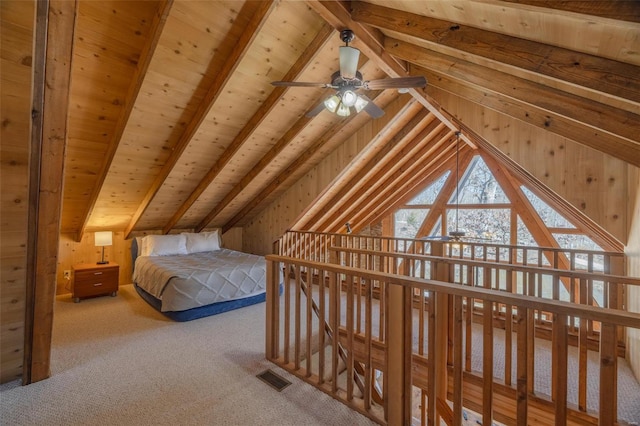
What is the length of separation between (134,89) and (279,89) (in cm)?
139

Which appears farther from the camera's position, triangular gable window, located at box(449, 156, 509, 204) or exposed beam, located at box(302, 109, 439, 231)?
triangular gable window, located at box(449, 156, 509, 204)

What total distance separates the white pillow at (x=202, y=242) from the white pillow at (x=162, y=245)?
14 cm

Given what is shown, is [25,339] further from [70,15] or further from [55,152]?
[70,15]

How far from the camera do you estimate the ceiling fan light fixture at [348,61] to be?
2.11 m

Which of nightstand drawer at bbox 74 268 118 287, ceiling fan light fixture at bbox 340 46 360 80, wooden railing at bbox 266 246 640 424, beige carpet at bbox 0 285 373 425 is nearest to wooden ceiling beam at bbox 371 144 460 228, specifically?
wooden railing at bbox 266 246 640 424

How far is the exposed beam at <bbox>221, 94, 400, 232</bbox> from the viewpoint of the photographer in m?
4.26

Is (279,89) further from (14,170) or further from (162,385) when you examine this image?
(162,385)

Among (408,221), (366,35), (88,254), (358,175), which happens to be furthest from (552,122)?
(88,254)

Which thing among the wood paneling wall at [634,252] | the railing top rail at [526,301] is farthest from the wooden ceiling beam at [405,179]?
the railing top rail at [526,301]

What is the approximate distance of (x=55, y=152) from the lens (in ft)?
6.61

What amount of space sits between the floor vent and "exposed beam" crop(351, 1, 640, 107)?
251 centimetres

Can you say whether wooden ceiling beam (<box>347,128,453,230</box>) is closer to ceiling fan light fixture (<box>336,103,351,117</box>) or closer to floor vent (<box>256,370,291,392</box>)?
ceiling fan light fixture (<box>336,103,351,117</box>)

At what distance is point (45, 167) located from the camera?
6.61 feet

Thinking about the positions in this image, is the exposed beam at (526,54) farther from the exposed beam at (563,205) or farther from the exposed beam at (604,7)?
the exposed beam at (563,205)
